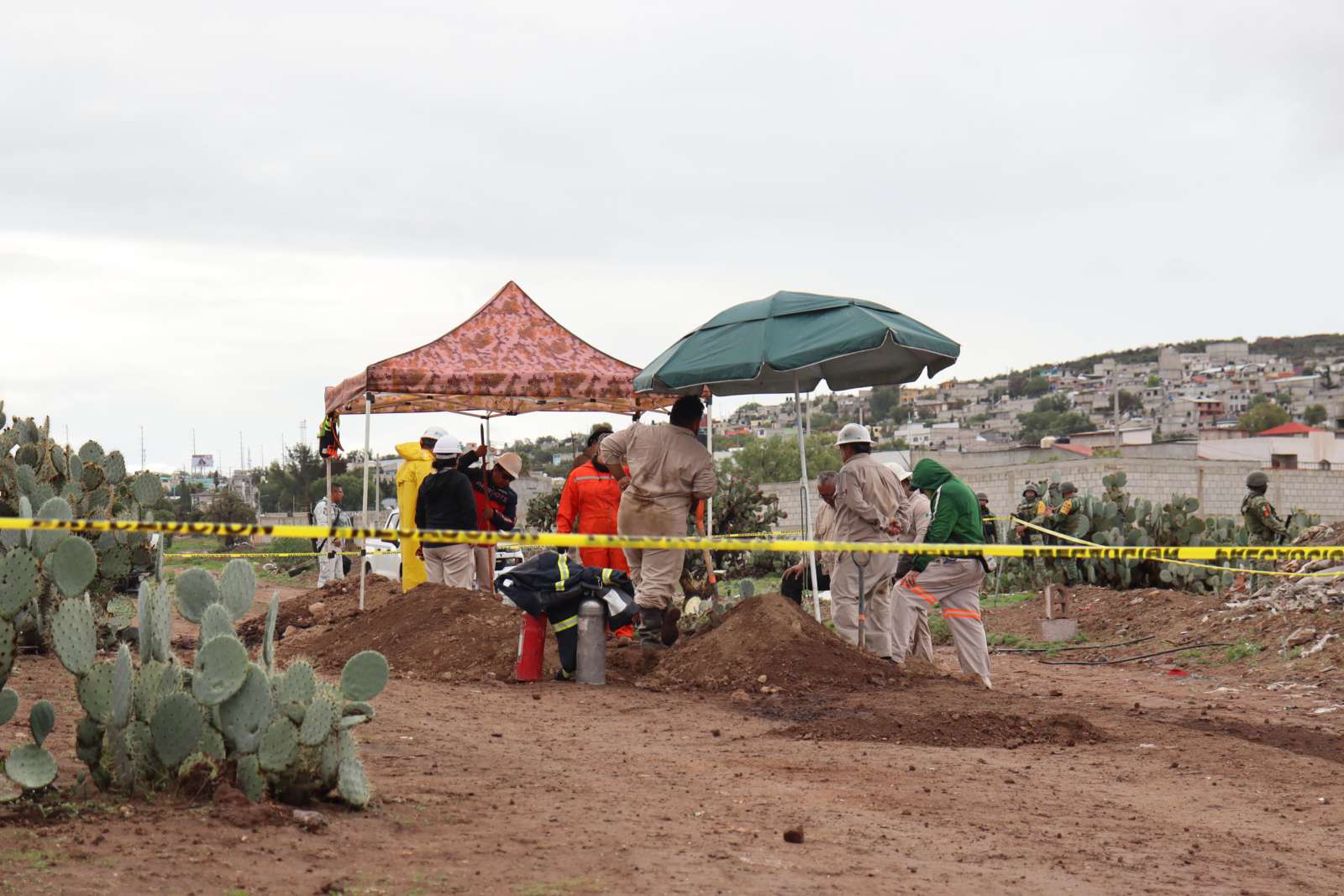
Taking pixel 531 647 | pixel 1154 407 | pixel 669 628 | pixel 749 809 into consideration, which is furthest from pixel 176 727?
pixel 1154 407

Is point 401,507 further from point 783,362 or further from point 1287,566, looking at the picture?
point 1287,566

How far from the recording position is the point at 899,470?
38.5ft

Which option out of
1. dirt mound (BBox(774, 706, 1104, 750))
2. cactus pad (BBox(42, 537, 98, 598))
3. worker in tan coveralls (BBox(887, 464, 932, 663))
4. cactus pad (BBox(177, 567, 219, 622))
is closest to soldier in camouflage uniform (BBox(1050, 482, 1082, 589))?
worker in tan coveralls (BBox(887, 464, 932, 663))

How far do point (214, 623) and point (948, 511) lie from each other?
5986 mm

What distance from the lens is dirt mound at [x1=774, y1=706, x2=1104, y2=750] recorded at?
818cm

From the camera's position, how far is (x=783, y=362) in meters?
10.5

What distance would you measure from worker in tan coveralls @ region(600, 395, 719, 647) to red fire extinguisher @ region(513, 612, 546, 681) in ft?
2.69

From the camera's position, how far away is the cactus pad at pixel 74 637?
520 cm

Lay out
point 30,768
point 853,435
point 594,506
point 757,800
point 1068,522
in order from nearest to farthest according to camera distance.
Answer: point 30,768 → point 757,800 → point 853,435 → point 594,506 → point 1068,522

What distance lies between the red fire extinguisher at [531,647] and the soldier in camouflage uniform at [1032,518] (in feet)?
32.2

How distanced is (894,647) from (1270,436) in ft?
204

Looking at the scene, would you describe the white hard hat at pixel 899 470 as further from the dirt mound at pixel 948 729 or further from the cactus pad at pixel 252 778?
the cactus pad at pixel 252 778

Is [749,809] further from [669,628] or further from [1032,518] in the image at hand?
[1032,518]

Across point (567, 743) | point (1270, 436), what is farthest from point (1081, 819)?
point (1270, 436)
